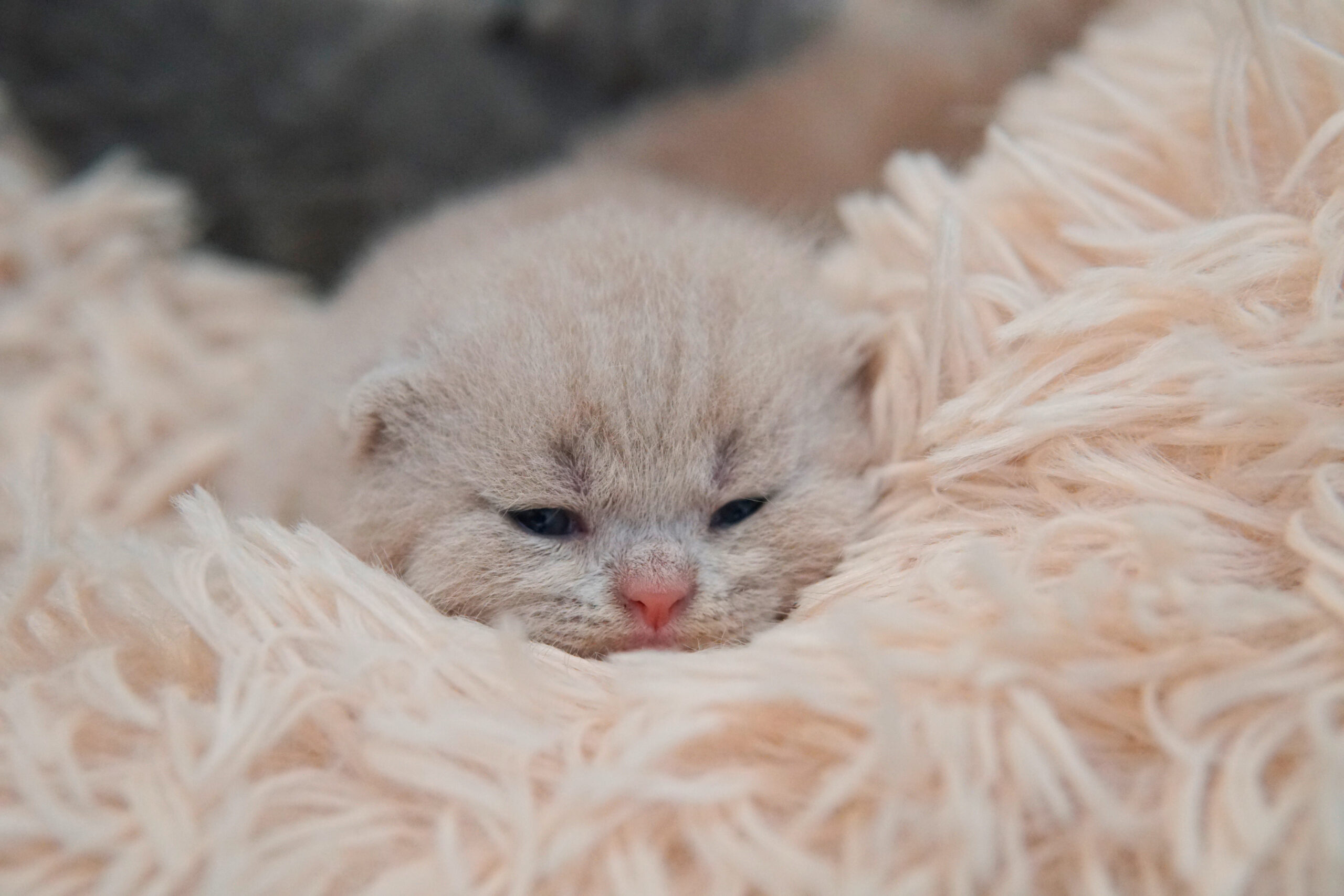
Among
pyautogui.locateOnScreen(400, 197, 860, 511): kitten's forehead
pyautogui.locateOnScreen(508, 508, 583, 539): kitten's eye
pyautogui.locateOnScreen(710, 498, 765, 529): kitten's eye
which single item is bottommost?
pyautogui.locateOnScreen(710, 498, 765, 529): kitten's eye

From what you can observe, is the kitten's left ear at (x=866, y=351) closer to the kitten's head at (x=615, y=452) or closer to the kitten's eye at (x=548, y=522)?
the kitten's head at (x=615, y=452)

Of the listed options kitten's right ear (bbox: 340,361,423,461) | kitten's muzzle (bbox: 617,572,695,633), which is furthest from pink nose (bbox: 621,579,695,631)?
kitten's right ear (bbox: 340,361,423,461)

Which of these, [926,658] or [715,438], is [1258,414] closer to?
[926,658]

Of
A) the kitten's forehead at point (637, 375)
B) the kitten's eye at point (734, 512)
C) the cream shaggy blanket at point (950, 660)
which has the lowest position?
the cream shaggy blanket at point (950, 660)

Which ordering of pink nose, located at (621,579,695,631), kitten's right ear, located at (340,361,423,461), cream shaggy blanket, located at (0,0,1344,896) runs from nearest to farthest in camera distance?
1. cream shaggy blanket, located at (0,0,1344,896)
2. pink nose, located at (621,579,695,631)
3. kitten's right ear, located at (340,361,423,461)

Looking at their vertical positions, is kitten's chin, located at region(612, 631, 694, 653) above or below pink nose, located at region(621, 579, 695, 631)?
below

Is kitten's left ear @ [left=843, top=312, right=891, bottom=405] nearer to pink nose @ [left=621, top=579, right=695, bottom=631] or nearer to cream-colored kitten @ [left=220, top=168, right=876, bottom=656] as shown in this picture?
cream-colored kitten @ [left=220, top=168, right=876, bottom=656]

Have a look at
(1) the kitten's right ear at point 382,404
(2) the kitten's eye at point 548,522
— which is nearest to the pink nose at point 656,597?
(2) the kitten's eye at point 548,522
